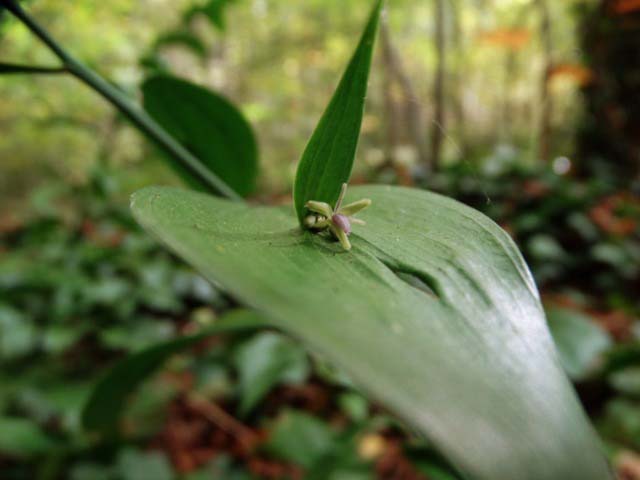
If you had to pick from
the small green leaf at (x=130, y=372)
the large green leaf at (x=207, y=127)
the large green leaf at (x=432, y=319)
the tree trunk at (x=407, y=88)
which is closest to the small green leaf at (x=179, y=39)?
the large green leaf at (x=207, y=127)

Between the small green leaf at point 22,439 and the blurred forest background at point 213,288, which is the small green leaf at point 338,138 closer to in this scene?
the blurred forest background at point 213,288

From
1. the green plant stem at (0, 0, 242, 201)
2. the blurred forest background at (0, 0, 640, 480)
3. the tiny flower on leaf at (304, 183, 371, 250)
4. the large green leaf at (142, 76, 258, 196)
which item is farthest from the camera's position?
the blurred forest background at (0, 0, 640, 480)

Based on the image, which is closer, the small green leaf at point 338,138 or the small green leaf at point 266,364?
the small green leaf at point 338,138

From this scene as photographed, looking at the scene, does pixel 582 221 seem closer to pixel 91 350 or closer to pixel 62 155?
pixel 91 350

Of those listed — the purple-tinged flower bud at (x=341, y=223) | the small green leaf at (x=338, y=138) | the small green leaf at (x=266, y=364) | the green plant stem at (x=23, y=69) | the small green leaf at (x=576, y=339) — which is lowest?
the small green leaf at (x=266, y=364)

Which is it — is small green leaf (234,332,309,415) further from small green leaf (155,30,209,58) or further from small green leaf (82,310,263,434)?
small green leaf (155,30,209,58)

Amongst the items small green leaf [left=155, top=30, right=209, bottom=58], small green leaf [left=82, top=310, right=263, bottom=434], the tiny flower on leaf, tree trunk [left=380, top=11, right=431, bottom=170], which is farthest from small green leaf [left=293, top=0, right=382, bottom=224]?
tree trunk [left=380, top=11, right=431, bottom=170]
